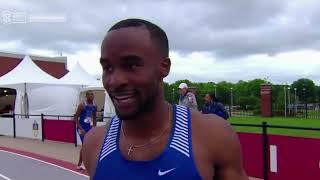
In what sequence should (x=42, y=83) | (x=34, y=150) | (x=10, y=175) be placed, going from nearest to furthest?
(x=10, y=175)
(x=34, y=150)
(x=42, y=83)

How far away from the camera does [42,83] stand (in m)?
24.3

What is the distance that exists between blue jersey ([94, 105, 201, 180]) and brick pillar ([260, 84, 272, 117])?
39977 mm

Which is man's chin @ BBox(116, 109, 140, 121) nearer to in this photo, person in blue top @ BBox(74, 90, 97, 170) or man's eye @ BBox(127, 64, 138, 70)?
man's eye @ BBox(127, 64, 138, 70)

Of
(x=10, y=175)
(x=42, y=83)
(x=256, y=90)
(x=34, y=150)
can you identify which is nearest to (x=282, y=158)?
(x=10, y=175)

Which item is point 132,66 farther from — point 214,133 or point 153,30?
point 214,133

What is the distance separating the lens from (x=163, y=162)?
5.23 feet

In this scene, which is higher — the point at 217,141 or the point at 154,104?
the point at 154,104

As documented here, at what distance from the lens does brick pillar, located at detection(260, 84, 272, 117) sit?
40959mm

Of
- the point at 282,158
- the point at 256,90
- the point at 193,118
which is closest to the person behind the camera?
the point at 193,118

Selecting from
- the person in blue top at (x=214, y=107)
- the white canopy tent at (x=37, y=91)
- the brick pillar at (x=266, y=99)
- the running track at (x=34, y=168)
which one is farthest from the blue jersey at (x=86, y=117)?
the brick pillar at (x=266, y=99)

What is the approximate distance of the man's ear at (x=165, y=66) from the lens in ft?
5.34

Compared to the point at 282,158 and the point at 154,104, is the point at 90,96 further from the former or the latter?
the point at 154,104

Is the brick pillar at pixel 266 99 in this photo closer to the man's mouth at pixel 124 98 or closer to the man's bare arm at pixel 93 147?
the man's bare arm at pixel 93 147

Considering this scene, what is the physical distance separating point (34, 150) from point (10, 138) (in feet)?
18.6
